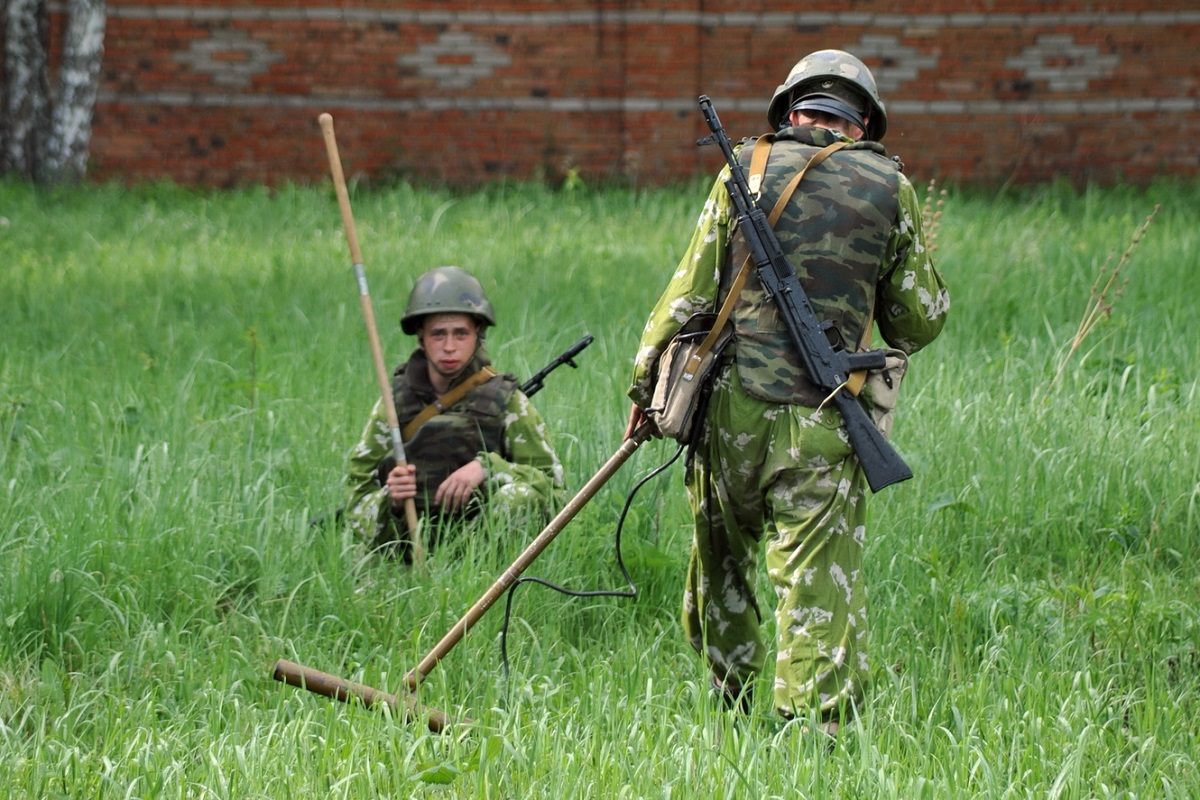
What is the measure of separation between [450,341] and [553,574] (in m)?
0.91

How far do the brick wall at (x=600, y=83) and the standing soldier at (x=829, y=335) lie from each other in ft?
30.5

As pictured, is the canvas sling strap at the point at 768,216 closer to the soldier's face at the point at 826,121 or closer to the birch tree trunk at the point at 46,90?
the soldier's face at the point at 826,121

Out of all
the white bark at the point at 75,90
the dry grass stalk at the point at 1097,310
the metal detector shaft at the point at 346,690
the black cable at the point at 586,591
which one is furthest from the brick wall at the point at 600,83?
the metal detector shaft at the point at 346,690

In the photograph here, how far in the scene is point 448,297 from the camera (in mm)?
5625

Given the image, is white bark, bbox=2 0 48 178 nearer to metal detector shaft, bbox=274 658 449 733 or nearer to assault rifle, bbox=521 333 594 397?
assault rifle, bbox=521 333 594 397

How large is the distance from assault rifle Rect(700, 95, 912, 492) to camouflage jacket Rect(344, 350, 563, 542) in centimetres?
167

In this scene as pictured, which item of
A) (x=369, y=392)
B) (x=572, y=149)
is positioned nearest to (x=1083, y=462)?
(x=369, y=392)

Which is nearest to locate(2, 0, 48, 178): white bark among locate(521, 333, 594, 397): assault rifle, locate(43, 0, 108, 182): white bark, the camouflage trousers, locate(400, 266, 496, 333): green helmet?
locate(43, 0, 108, 182): white bark

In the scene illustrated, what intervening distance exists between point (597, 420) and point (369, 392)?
129cm

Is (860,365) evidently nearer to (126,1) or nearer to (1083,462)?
(1083,462)

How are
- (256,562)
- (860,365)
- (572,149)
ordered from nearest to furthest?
(860,365), (256,562), (572,149)

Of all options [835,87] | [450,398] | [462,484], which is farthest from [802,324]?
[450,398]

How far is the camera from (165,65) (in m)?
13.9

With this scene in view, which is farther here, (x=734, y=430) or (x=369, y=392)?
(x=369, y=392)
